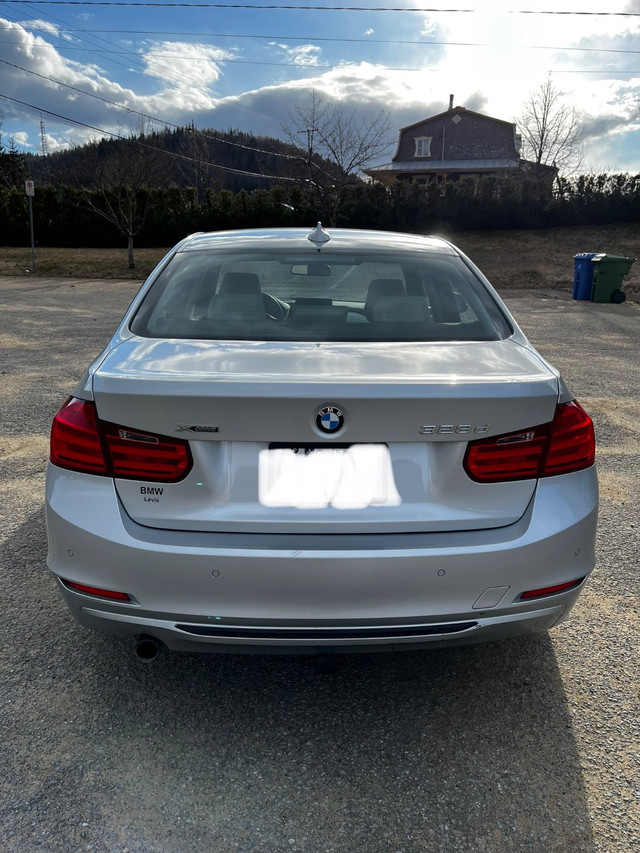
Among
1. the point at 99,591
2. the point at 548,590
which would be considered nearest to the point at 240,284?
the point at 99,591

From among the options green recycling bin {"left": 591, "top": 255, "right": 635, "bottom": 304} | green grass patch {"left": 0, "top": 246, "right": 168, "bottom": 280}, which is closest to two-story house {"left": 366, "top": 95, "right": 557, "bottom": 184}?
green grass patch {"left": 0, "top": 246, "right": 168, "bottom": 280}

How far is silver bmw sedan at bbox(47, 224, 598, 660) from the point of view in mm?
1836

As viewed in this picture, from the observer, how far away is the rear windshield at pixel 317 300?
2383 mm

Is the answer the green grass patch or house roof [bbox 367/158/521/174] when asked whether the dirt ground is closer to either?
the green grass patch

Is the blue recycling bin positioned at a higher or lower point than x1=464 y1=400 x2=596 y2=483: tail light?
lower

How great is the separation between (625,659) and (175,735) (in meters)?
1.67

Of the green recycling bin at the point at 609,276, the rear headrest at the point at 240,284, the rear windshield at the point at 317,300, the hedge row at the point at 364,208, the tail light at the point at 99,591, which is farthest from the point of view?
the hedge row at the point at 364,208

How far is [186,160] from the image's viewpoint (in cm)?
5984

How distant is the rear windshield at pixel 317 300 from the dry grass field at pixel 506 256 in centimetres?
1837

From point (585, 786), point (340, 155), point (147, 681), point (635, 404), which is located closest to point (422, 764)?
point (585, 786)

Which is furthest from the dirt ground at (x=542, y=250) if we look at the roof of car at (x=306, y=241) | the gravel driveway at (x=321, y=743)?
the gravel driveway at (x=321, y=743)

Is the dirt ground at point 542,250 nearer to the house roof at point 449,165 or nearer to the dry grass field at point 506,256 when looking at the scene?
the dry grass field at point 506,256

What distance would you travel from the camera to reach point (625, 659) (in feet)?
8.54

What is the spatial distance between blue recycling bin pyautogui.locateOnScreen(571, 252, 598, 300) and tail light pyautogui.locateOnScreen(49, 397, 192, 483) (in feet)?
55.7
